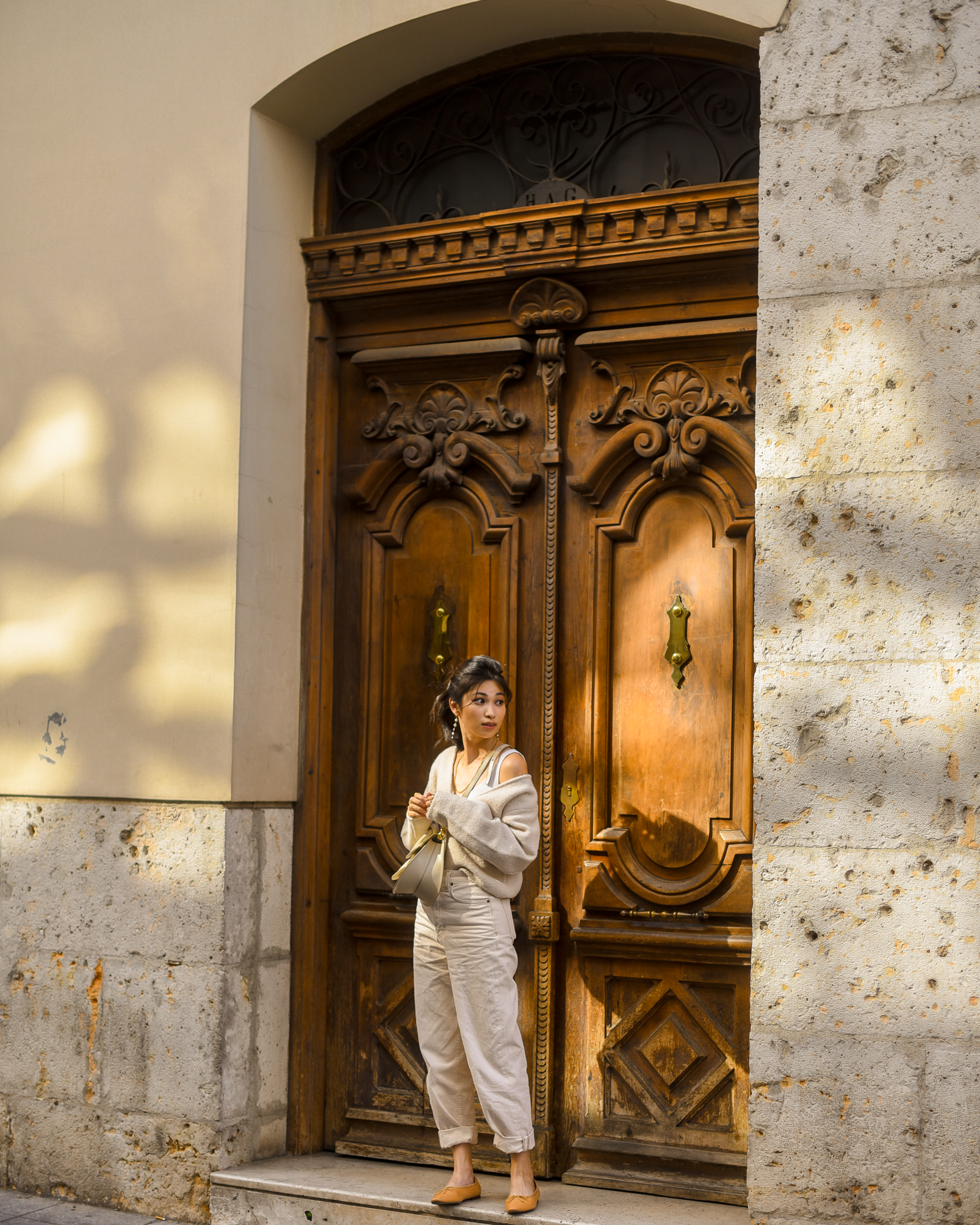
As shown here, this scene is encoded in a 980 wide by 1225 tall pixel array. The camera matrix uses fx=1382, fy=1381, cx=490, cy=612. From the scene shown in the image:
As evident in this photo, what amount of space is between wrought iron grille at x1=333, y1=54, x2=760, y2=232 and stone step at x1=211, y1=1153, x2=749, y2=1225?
339 cm

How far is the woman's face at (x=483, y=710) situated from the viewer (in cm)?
442

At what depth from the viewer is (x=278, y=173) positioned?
5121 mm

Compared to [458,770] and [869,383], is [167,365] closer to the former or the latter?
[458,770]

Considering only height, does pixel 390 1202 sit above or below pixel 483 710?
below

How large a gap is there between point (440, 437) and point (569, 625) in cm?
87

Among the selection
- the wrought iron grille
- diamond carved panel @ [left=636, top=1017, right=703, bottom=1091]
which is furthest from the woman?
the wrought iron grille

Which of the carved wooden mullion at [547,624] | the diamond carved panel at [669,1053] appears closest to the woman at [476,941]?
the carved wooden mullion at [547,624]

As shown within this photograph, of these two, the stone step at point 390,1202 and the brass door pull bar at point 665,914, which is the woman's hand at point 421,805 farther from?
the stone step at point 390,1202

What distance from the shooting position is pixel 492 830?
13.9ft

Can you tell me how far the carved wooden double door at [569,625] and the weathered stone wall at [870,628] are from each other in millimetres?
636

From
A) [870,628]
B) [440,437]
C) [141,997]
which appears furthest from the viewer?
[440,437]

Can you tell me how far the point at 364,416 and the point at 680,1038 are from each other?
254cm

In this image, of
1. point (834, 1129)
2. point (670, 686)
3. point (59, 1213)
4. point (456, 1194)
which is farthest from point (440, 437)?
point (59, 1213)

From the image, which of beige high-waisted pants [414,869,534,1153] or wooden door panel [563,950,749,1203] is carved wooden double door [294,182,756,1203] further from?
beige high-waisted pants [414,869,534,1153]
